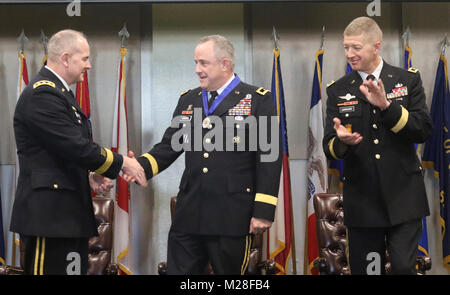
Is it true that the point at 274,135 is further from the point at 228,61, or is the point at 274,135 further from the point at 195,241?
the point at 195,241

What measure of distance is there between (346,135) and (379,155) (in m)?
0.25

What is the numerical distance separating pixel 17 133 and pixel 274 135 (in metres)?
1.31

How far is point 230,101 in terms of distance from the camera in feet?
10.5

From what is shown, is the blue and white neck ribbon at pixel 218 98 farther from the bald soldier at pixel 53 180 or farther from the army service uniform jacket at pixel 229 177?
the bald soldier at pixel 53 180

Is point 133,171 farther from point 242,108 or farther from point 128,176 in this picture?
point 242,108

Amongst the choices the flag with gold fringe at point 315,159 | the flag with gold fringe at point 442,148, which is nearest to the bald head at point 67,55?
the flag with gold fringe at point 315,159

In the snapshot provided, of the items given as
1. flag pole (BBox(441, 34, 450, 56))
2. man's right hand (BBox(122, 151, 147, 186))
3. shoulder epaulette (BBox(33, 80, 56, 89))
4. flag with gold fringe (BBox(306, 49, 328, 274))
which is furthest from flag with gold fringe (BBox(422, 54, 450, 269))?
shoulder epaulette (BBox(33, 80, 56, 89))

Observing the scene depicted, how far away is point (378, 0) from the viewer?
4.96m

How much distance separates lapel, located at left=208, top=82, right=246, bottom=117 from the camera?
3182 millimetres

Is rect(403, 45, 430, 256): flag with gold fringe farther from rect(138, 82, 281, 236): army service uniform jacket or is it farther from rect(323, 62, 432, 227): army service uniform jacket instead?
rect(138, 82, 281, 236): army service uniform jacket

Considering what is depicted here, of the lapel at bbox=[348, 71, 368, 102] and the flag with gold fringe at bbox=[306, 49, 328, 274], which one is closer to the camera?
the lapel at bbox=[348, 71, 368, 102]

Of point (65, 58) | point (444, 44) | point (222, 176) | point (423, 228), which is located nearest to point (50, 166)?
point (65, 58)

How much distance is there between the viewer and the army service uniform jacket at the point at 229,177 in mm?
3047

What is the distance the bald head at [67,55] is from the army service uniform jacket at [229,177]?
26.7 inches
